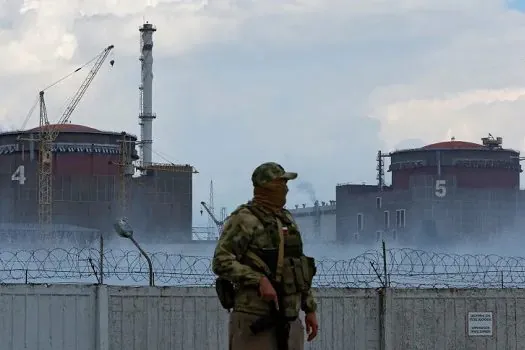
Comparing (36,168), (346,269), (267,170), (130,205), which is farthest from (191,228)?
(267,170)

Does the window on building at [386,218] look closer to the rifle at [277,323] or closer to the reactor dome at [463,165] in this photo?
the reactor dome at [463,165]

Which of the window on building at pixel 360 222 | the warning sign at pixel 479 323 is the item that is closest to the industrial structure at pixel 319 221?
the window on building at pixel 360 222

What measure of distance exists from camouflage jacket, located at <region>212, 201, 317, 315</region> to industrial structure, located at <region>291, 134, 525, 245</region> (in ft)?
302

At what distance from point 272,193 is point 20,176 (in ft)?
325

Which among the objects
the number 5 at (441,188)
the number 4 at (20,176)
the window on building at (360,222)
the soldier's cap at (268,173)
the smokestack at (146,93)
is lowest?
the soldier's cap at (268,173)

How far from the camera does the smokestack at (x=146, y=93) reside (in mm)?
108188

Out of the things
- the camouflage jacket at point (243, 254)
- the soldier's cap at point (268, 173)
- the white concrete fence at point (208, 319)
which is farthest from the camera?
the white concrete fence at point (208, 319)

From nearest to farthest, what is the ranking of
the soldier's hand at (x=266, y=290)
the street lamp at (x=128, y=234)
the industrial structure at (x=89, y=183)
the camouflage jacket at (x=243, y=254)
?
the soldier's hand at (x=266, y=290) < the camouflage jacket at (x=243, y=254) < the street lamp at (x=128, y=234) < the industrial structure at (x=89, y=183)

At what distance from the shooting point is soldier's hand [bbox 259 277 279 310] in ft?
26.0

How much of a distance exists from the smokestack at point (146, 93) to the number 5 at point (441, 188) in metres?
26.2

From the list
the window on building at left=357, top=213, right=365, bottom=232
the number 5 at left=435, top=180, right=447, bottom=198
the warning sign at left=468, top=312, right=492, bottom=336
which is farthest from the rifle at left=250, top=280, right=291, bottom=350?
the window on building at left=357, top=213, right=365, bottom=232

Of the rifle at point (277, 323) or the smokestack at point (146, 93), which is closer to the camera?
the rifle at point (277, 323)

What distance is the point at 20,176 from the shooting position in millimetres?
105000

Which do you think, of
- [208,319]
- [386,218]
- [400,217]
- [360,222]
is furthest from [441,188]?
[208,319]
